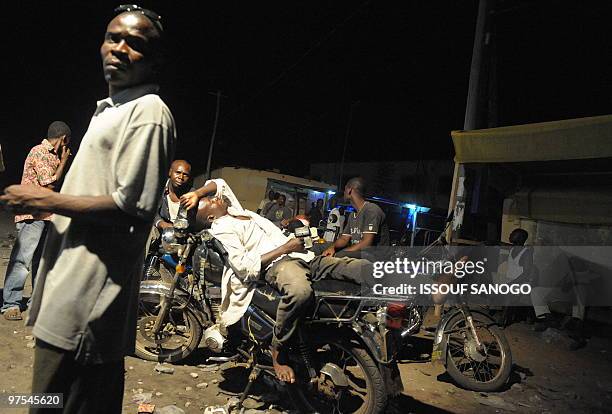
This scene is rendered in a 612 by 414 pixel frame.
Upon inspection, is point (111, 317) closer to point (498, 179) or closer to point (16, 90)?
point (498, 179)

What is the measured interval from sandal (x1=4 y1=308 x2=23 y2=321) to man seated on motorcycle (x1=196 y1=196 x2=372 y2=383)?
2.67m

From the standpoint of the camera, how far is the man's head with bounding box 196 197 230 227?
3.54 metres

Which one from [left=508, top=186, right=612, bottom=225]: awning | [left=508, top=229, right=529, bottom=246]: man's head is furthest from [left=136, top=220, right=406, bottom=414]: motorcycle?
[left=508, top=186, right=612, bottom=225]: awning

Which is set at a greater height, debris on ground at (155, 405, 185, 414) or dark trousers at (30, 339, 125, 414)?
dark trousers at (30, 339, 125, 414)

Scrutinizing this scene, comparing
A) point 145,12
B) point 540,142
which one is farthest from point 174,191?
point 540,142

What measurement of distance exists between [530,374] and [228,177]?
21.3m

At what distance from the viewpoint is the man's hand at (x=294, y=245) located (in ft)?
11.0

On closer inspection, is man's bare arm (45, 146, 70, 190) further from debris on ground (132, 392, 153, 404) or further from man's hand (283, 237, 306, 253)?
man's hand (283, 237, 306, 253)

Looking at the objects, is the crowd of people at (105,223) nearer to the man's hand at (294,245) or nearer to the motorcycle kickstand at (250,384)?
the motorcycle kickstand at (250,384)

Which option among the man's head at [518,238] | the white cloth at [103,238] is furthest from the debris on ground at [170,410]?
the man's head at [518,238]

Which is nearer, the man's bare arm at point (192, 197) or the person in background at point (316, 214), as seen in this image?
the man's bare arm at point (192, 197)

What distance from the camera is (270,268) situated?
325cm

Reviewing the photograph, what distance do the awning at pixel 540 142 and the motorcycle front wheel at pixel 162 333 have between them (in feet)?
16.2

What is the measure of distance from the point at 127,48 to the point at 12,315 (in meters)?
4.33
